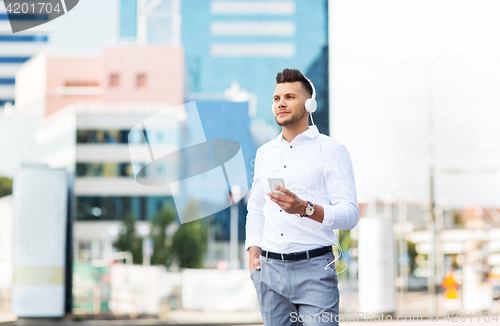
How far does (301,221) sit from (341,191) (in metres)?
0.21

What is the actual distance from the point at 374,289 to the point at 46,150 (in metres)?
8.90

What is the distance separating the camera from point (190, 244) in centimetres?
1877

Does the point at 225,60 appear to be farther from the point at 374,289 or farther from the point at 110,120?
the point at 110,120

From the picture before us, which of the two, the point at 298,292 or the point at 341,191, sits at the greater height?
the point at 341,191

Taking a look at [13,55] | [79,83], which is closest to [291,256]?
[79,83]

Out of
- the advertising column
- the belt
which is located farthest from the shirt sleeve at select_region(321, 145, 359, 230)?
the advertising column

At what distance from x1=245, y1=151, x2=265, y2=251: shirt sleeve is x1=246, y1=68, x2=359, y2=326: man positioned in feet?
0.12

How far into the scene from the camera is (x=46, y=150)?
1451 centimetres

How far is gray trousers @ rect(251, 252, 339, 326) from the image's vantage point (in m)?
2.21

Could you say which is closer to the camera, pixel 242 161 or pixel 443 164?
pixel 242 161

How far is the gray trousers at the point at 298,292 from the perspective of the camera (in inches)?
87.0

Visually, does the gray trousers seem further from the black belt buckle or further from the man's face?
the man's face

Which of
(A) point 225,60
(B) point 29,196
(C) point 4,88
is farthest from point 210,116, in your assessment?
(C) point 4,88

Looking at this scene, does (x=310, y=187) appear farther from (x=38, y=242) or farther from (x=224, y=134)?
(x=38, y=242)
